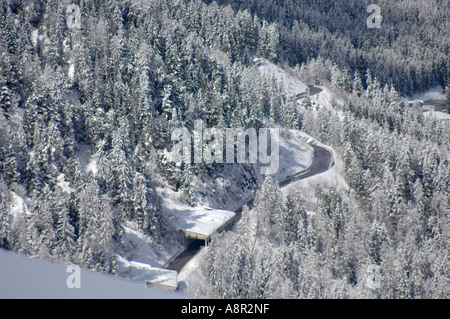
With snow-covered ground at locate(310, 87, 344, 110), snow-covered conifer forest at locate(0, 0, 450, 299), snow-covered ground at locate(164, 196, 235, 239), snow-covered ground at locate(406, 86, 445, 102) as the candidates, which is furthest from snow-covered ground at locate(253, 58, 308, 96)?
snow-covered ground at locate(164, 196, 235, 239)

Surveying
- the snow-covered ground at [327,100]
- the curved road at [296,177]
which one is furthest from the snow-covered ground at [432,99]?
the curved road at [296,177]

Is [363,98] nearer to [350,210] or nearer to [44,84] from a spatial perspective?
[350,210]

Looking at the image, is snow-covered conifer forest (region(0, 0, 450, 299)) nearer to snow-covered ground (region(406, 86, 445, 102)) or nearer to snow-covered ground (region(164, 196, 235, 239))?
snow-covered ground (region(164, 196, 235, 239))

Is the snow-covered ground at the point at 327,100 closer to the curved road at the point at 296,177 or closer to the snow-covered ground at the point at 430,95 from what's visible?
the curved road at the point at 296,177

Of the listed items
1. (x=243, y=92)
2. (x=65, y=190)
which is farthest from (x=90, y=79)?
(x=243, y=92)

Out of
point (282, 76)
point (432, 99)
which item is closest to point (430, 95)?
point (432, 99)
